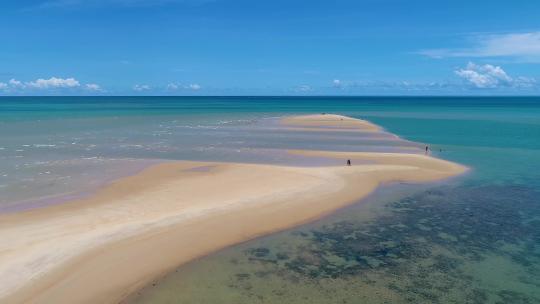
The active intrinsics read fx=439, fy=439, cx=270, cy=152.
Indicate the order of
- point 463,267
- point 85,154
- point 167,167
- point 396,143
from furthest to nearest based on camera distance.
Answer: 1. point 396,143
2. point 85,154
3. point 167,167
4. point 463,267

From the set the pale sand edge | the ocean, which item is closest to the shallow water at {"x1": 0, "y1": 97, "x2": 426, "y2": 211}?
the ocean

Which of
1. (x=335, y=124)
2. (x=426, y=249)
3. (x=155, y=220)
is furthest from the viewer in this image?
(x=335, y=124)

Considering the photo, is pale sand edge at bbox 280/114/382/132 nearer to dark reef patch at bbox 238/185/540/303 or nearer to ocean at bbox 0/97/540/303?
ocean at bbox 0/97/540/303

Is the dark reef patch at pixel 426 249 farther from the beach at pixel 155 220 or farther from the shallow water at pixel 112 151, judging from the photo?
the shallow water at pixel 112 151

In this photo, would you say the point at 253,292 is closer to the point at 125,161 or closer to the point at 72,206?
the point at 72,206

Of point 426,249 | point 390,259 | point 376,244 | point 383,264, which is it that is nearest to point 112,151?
point 376,244

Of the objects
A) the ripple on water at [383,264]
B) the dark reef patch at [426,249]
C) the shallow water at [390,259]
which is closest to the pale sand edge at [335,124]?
the shallow water at [390,259]

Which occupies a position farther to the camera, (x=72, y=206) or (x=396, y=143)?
(x=396, y=143)

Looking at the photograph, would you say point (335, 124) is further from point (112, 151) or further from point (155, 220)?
point (155, 220)

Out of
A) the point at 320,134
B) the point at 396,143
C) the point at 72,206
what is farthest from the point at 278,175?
the point at 320,134
